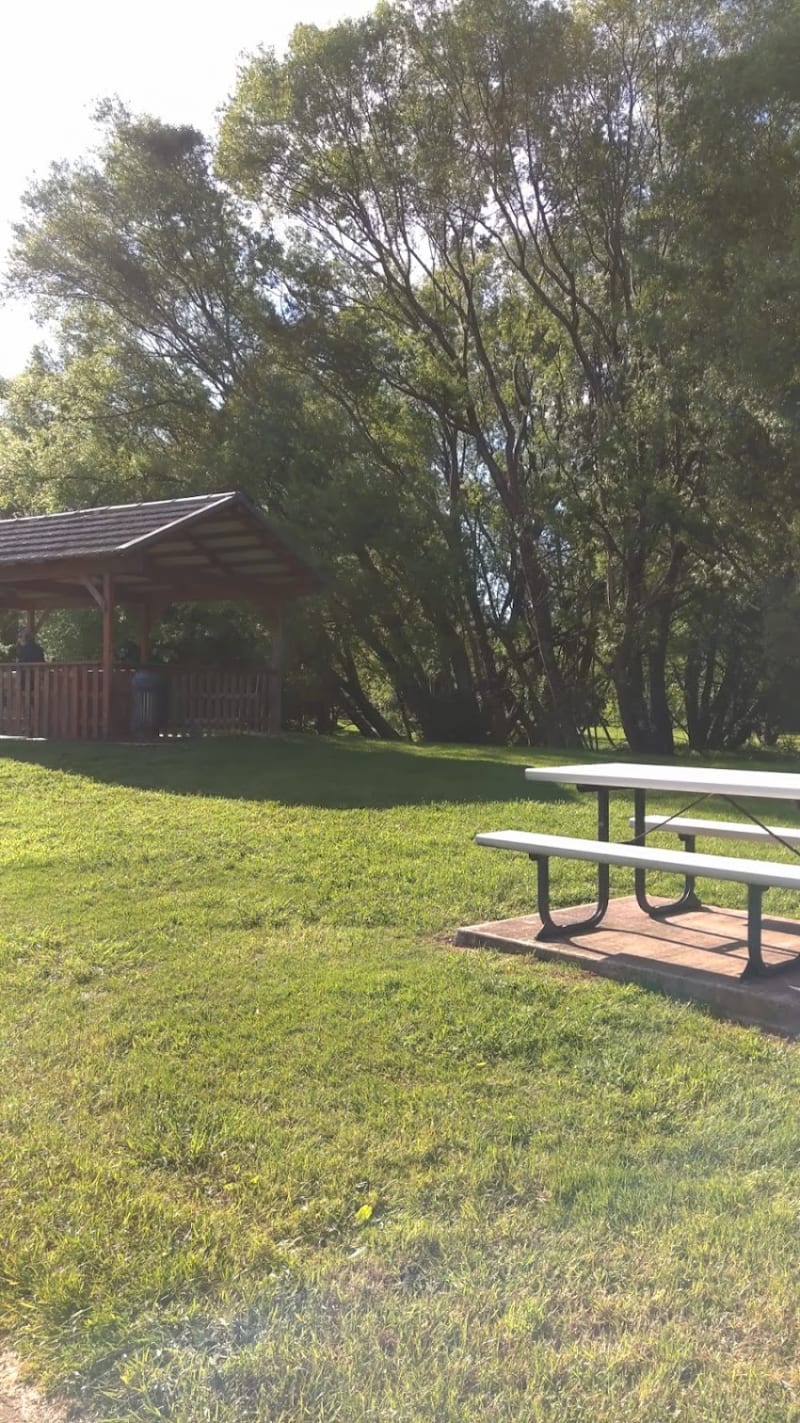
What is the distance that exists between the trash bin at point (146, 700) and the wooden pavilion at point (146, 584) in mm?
175

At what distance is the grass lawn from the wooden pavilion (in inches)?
406

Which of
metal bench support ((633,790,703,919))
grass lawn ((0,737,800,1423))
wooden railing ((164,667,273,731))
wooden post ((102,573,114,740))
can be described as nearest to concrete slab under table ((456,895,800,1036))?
metal bench support ((633,790,703,919))

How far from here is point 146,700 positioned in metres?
17.0

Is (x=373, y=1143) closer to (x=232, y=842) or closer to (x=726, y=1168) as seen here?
(x=726, y=1168)

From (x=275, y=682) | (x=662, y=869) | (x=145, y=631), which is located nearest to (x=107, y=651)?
(x=145, y=631)

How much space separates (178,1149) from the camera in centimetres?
362

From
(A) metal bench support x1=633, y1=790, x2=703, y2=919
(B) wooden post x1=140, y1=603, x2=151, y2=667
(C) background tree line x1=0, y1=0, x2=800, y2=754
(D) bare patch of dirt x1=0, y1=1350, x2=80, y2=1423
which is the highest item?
(C) background tree line x1=0, y1=0, x2=800, y2=754

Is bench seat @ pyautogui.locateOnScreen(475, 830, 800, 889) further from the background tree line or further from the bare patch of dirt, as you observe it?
the background tree line

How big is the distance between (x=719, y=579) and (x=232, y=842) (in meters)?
14.8

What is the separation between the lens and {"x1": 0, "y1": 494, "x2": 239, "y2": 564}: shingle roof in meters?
16.7

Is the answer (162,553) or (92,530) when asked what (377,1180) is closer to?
(162,553)

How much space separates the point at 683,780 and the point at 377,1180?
3.25 meters

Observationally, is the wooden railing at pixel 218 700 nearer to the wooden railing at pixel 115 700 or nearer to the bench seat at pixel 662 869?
the wooden railing at pixel 115 700

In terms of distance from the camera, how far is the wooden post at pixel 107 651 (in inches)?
657
